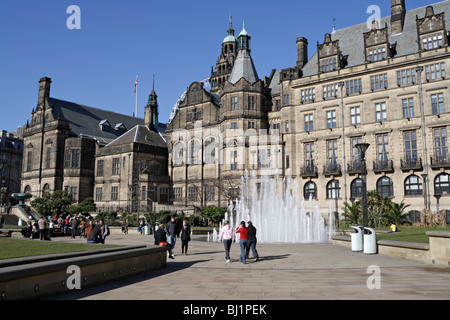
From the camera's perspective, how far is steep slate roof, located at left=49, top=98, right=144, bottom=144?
7000cm

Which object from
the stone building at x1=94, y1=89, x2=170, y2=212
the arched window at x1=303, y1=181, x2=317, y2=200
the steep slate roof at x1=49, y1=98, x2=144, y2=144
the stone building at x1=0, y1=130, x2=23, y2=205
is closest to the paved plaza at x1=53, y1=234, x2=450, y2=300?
the arched window at x1=303, y1=181, x2=317, y2=200

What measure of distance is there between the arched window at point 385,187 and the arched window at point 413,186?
A: 1.55 metres

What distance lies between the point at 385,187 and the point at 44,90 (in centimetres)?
5948

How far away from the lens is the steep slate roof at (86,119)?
70000mm

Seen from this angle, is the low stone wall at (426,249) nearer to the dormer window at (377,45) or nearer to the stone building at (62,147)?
Result: the dormer window at (377,45)

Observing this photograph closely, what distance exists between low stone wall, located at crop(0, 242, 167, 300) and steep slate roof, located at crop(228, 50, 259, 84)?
44937 millimetres

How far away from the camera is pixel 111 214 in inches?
2045

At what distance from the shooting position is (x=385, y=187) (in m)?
43.1

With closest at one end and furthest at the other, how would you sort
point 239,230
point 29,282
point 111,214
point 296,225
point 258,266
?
point 29,282, point 258,266, point 239,230, point 296,225, point 111,214

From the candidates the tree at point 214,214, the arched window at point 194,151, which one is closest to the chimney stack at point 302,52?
the arched window at point 194,151

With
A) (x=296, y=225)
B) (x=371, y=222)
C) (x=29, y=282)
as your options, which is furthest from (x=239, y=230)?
(x=371, y=222)

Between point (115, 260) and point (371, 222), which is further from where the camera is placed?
point (371, 222)
